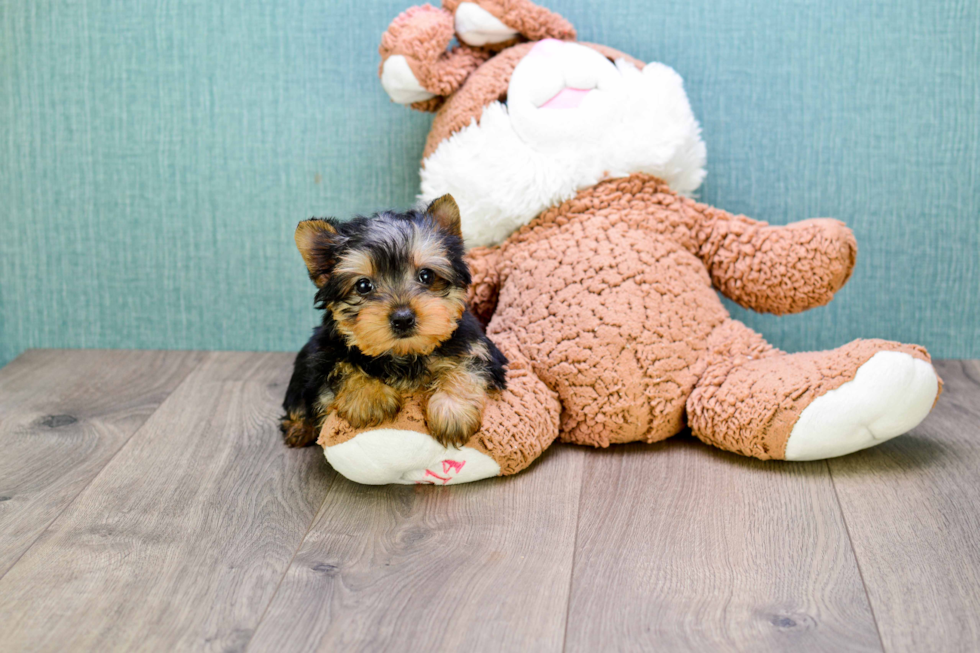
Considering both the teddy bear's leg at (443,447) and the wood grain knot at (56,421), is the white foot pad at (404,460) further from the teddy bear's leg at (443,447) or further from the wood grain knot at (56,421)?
the wood grain knot at (56,421)

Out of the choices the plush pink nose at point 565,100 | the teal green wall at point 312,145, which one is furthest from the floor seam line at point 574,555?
the teal green wall at point 312,145

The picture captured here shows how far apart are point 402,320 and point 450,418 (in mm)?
259

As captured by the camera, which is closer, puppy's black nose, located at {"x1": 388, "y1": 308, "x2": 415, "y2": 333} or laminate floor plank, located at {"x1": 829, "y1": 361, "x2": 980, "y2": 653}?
laminate floor plank, located at {"x1": 829, "y1": 361, "x2": 980, "y2": 653}

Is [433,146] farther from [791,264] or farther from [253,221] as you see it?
[791,264]

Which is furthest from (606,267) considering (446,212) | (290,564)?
(290,564)

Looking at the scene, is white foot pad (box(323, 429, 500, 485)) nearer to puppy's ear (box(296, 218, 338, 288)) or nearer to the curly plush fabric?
puppy's ear (box(296, 218, 338, 288))

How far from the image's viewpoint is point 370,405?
64.9 inches

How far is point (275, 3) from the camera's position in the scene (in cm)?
235

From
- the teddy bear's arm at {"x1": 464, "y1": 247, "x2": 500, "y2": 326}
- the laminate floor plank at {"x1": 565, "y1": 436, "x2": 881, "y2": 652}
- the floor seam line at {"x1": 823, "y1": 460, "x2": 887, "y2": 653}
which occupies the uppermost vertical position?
the teddy bear's arm at {"x1": 464, "y1": 247, "x2": 500, "y2": 326}

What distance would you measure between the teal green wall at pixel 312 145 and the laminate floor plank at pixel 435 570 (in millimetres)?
1015

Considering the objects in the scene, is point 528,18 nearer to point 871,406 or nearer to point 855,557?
point 871,406

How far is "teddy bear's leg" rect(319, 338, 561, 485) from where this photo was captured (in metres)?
1.67

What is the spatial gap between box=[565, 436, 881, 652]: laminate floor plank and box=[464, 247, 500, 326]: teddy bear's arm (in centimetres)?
48

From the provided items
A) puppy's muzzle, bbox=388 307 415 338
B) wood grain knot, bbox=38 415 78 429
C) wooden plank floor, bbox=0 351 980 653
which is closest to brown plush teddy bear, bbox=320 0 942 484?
wooden plank floor, bbox=0 351 980 653
